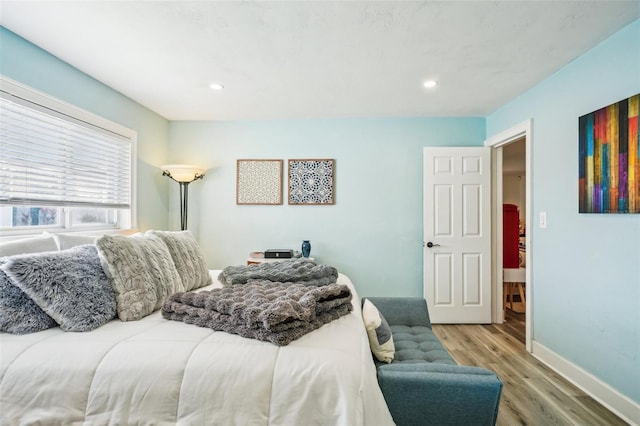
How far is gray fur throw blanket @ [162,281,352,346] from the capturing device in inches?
50.0

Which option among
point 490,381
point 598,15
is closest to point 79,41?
point 490,381

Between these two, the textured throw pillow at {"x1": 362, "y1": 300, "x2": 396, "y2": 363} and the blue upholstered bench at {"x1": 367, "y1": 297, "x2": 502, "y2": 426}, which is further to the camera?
the textured throw pillow at {"x1": 362, "y1": 300, "x2": 396, "y2": 363}

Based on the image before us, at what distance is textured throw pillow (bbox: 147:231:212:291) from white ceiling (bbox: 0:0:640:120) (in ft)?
4.46

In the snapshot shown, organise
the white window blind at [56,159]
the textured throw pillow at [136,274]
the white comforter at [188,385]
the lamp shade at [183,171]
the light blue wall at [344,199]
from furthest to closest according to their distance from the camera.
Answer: the light blue wall at [344,199]
the lamp shade at [183,171]
the white window blind at [56,159]
the textured throw pillow at [136,274]
the white comforter at [188,385]

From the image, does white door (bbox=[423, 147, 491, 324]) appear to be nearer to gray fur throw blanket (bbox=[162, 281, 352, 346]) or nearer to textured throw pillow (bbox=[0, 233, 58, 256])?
gray fur throw blanket (bbox=[162, 281, 352, 346])

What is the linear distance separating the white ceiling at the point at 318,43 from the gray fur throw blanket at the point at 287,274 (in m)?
1.55

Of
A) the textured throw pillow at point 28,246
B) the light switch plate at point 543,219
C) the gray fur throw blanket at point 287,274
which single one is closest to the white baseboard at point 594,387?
the light switch plate at point 543,219

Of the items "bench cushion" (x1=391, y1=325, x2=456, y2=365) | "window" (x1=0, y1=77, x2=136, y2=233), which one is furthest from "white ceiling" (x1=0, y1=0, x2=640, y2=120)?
"bench cushion" (x1=391, y1=325, x2=456, y2=365)

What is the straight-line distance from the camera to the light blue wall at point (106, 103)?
2.03 m

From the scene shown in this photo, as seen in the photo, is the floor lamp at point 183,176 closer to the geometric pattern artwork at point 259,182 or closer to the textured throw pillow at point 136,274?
the geometric pattern artwork at point 259,182

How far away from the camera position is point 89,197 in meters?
2.68

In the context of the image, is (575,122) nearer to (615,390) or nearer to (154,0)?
(615,390)

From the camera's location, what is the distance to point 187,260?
6.90ft

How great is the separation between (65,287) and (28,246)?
0.50 metres
